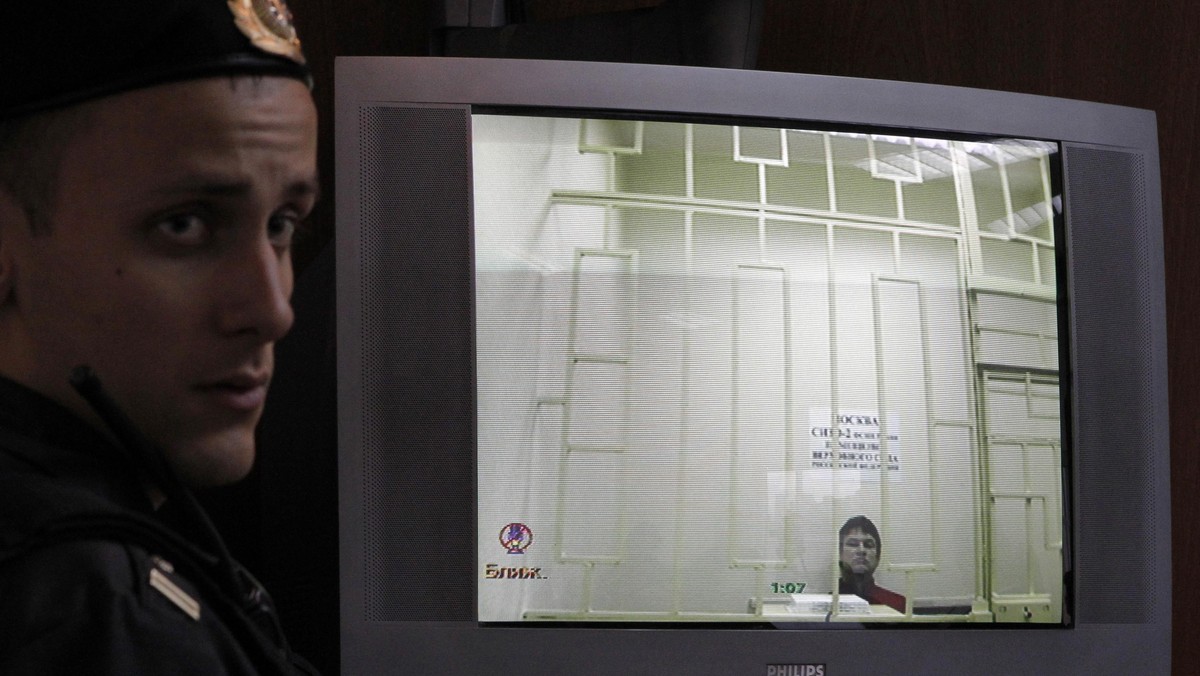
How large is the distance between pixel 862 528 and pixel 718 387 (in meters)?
0.20

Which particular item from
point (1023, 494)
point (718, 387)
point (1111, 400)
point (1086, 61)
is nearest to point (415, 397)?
point (718, 387)

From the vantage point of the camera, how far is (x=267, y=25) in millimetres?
553

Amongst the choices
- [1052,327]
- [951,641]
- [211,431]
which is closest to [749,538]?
[951,641]

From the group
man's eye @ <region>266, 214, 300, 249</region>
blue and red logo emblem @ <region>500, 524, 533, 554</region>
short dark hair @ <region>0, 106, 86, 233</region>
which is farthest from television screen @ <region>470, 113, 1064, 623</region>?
short dark hair @ <region>0, 106, 86, 233</region>

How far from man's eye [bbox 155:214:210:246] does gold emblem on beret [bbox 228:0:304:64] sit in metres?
0.09

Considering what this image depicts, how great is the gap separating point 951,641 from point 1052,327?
0.34m

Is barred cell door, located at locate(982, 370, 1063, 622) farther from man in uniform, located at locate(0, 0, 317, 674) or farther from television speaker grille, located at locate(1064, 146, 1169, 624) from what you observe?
man in uniform, located at locate(0, 0, 317, 674)

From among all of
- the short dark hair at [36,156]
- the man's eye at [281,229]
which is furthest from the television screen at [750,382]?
the short dark hair at [36,156]

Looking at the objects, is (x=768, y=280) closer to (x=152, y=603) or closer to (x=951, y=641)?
(x=951, y=641)

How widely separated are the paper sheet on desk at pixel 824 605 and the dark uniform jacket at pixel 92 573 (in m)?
0.62

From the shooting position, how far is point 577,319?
1026mm

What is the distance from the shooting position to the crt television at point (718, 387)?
3.30 feet

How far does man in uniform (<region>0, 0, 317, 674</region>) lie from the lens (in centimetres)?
48
